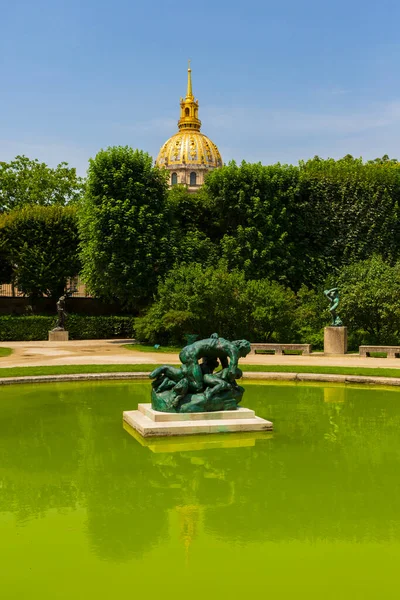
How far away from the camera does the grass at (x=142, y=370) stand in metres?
16.5

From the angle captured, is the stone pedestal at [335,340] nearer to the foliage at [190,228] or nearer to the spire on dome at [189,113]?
the foliage at [190,228]

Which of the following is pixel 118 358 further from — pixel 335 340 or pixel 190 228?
pixel 190 228

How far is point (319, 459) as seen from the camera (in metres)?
8.69

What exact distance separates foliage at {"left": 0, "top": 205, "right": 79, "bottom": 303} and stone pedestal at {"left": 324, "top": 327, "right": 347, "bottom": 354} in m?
16.9

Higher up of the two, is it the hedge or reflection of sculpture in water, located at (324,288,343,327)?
reflection of sculpture in water, located at (324,288,343,327)

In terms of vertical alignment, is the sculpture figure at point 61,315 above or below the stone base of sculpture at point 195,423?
above

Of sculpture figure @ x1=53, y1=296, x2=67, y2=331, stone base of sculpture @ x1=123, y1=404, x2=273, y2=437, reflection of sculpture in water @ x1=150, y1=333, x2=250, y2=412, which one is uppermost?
sculpture figure @ x1=53, y1=296, x2=67, y2=331

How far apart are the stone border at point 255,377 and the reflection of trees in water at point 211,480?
357 centimetres

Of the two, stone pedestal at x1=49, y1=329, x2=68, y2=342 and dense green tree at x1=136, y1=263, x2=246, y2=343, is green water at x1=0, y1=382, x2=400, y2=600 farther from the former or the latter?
stone pedestal at x1=49, y1=329, x2=68, y2=342

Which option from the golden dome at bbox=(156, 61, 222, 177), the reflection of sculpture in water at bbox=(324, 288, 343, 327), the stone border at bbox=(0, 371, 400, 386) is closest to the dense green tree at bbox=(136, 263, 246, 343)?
the reflection of sculpture in water at bbox=(324, 288, 343, 327)

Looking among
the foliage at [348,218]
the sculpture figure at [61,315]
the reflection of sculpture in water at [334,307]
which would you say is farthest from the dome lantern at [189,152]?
the reflection of sculpture in water at [334,307]

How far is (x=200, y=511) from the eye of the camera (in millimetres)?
6641

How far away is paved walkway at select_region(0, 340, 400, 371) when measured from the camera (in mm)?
19875

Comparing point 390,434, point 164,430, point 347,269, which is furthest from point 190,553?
point 347,269
